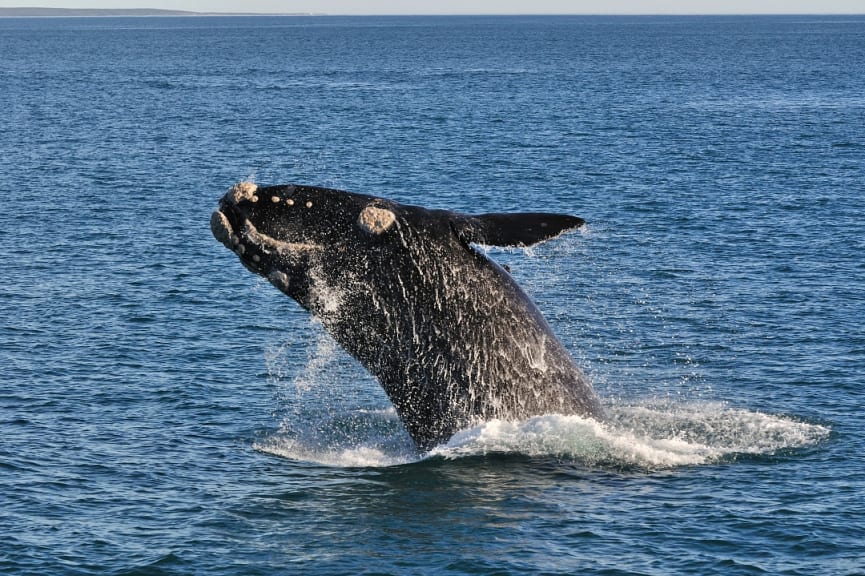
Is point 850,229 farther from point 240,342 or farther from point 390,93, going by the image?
point 390,93

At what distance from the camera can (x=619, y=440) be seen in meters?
28.5

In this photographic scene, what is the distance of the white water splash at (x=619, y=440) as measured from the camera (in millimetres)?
26734

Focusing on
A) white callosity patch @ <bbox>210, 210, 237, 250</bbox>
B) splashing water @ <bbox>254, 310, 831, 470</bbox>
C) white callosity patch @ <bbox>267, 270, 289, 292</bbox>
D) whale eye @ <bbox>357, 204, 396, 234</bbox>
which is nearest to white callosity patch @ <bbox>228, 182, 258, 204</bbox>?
white callosity patch @ <bbox>210, 210, 237, 250</bbox>

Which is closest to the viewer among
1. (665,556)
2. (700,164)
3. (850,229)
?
(665,556)

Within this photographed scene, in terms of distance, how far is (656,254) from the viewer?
56.9 metres

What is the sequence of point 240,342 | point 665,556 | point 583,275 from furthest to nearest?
point 583,275, point 240,342, point 665,556

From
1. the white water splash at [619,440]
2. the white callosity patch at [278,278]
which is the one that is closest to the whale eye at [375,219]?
the white callosity patch at [278,278]

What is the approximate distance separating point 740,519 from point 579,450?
370 cm

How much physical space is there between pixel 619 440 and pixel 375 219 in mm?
8551

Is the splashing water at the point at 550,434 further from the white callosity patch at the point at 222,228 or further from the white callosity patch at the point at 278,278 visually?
the white callosity patch at the point at 222,228

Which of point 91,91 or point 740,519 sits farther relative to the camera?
point 91,91

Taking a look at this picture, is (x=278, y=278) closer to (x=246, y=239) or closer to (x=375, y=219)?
(x=246, y=239)

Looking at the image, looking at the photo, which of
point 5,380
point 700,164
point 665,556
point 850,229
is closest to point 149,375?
point 5,380

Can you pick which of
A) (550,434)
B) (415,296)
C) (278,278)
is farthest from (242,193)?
(550,434)
